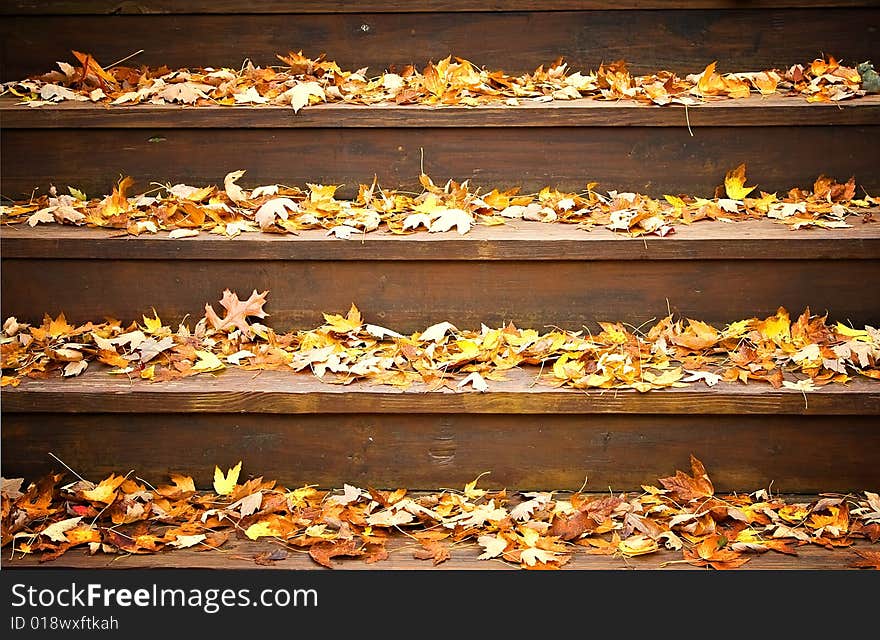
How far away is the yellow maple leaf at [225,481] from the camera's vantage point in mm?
2430

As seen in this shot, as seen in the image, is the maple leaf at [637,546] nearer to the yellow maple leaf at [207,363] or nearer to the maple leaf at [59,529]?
the yellow maple leaf at [207,363]

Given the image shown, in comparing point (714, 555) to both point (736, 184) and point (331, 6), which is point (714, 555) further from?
point (331, 6)

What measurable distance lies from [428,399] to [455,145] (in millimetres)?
820

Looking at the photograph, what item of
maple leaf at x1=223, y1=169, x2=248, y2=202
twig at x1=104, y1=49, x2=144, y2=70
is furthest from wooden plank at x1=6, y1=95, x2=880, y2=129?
twig at x1=104, y1=49, x2=144, y2=70

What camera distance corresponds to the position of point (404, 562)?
221 centimetres

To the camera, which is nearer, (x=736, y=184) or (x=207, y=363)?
(x=207, y=363)

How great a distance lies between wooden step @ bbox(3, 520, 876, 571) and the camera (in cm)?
219

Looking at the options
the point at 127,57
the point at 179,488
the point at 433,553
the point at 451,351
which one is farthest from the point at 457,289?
the point at 127,57

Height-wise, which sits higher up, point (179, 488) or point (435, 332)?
point (435, 332)

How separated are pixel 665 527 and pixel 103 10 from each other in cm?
227

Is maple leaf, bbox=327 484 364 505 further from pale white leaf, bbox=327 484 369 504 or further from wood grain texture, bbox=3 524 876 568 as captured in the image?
wood grain texture, bbox=3 524 876 568

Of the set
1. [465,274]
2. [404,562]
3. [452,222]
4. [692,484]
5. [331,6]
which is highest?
[331,6]

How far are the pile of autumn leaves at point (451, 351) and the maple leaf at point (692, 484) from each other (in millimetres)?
216

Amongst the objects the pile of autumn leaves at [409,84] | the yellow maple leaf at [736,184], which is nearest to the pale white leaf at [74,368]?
the pile of autumn leaves at [409,84]
